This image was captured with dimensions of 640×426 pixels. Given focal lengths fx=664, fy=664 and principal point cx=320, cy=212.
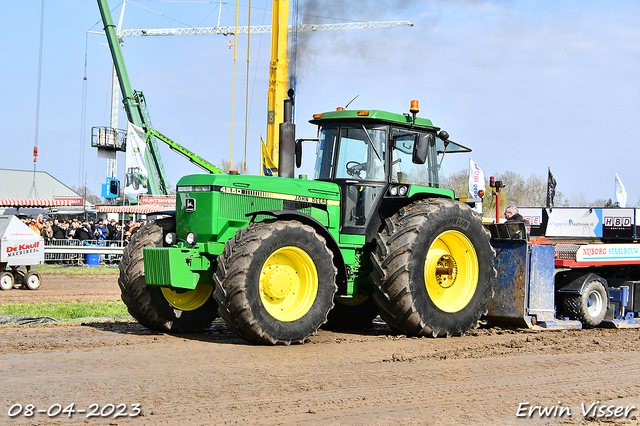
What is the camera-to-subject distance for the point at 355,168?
8.83 metres

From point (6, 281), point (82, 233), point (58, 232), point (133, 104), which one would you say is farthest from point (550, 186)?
point (133, 104)

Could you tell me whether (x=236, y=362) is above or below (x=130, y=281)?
below

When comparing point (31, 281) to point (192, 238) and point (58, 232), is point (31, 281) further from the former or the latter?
point (192, 238)

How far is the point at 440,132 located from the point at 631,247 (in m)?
3.90

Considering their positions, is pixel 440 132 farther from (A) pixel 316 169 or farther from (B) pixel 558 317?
(B) pixel 558 317

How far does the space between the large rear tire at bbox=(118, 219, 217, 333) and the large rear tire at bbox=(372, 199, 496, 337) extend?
7.39 ft

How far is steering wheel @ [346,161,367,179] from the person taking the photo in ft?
28.9

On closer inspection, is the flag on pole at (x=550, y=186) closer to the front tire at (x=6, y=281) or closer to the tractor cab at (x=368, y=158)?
the tractor cab at (x=368, y=158)

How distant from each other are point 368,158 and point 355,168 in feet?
0.72

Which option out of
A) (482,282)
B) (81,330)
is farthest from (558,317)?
(81,330)

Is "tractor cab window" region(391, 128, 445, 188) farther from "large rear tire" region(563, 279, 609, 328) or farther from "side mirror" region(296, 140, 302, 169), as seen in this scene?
"large rear tire" region(563, 279, 609, 328)

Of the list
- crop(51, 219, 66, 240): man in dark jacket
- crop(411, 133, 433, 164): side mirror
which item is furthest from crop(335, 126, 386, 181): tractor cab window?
crop(51, 219, 66, 240): man in dark jacket

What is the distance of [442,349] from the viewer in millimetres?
7516

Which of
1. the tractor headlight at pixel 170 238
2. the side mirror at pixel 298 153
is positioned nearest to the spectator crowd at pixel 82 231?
Answer: the side mirror at pixel 298 153
